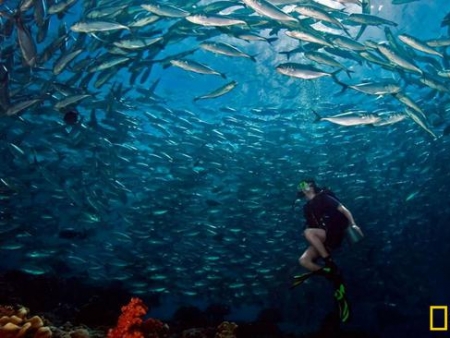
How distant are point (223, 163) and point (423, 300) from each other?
19.6m

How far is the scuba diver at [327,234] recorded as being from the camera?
621 cm

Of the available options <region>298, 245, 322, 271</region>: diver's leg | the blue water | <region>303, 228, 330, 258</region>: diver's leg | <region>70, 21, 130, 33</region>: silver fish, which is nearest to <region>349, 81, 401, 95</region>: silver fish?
<region>303, 228, 330, 258</region>: diver's leg

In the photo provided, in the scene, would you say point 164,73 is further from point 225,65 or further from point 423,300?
point 423,300

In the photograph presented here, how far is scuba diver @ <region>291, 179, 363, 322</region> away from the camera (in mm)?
6207

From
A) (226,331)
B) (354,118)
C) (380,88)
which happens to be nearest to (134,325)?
(226,331)

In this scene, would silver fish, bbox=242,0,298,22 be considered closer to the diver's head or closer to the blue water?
the diver's head

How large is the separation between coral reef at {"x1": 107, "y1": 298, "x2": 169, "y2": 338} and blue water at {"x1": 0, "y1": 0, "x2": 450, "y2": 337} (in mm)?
6462

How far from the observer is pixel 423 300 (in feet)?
86.3

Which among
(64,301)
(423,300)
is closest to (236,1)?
(64,301)

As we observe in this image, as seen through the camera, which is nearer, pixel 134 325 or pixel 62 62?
pixel 134 325

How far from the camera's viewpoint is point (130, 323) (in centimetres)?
492

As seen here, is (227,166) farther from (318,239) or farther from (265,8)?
(318,239)

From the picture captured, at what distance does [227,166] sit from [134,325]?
1131 centimetres

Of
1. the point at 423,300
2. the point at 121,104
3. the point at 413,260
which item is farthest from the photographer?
the point at 423,300
